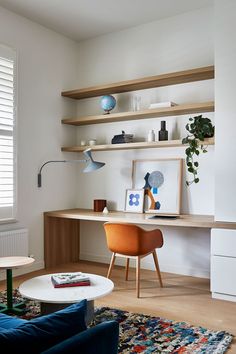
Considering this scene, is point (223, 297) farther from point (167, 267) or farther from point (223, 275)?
point (167, 267)

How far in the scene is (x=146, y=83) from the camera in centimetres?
439

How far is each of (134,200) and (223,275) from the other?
61.6 inches

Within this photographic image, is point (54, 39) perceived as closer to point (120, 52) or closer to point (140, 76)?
point (120, 52)

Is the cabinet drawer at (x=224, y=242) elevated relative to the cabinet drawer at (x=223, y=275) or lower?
elevated

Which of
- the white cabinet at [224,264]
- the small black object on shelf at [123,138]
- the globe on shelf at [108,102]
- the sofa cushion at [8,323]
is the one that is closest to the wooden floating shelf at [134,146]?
the small black object on shelf at [123,138]

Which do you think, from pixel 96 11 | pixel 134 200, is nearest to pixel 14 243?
pixel 134 200

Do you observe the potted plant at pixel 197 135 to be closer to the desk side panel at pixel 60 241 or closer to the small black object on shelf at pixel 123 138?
the small black object on shelf at pixel 123 138

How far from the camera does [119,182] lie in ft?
16.0

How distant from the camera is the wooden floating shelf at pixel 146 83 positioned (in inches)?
158

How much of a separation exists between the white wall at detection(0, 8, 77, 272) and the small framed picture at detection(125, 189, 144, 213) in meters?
0.95

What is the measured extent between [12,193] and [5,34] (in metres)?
1.85

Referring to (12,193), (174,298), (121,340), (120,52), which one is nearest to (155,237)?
(174,298)

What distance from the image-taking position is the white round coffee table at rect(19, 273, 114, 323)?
2.49m

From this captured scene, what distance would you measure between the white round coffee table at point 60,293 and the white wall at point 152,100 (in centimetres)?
176
